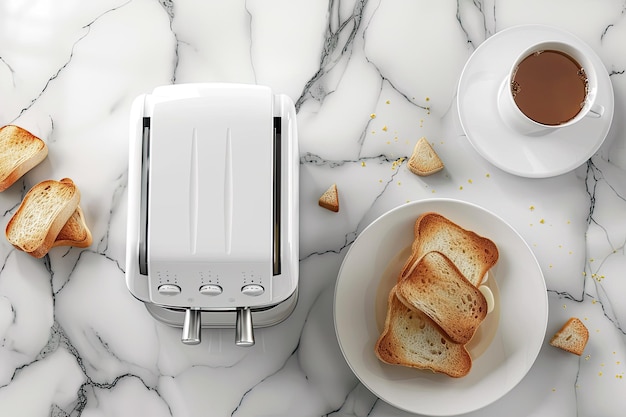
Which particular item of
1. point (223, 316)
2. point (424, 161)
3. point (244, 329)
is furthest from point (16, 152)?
point (424, 161)

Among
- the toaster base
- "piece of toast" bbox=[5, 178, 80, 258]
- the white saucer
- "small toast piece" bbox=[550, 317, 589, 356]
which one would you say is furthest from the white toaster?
"small toast piece" bbox=[550, 317, 589, 356]

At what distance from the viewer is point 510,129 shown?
40.6 inches

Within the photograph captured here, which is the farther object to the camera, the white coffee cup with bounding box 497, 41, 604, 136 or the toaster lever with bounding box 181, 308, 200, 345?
the white coffee cup with bounding box 497, 41, 604, 136

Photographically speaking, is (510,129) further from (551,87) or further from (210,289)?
(210,289)

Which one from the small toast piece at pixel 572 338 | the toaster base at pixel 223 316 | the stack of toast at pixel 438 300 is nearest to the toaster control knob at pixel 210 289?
the toaster base at pixel 223 316

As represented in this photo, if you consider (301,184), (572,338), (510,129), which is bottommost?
(572,338)

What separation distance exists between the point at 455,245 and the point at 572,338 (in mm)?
265

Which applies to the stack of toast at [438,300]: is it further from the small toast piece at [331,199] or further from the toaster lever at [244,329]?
the toaster lever at [244,329]

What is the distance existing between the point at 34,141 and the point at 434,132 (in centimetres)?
68

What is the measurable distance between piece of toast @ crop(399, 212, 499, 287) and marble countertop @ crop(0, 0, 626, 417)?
0.11 metres

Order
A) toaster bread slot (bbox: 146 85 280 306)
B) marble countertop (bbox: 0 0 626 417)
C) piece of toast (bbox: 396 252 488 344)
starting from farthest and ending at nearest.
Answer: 1. marble countertop (bbox: 0 0 626 417)
2. piece of toast (bbox: 396 252 488 344)
3. toaster bread slot (bbox: 146 85 280 306)

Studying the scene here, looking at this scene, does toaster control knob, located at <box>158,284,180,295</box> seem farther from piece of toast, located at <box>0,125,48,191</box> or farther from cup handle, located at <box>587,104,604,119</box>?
cup handle, located at <box>587,104,604,119</box>

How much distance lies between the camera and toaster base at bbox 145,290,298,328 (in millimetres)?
969

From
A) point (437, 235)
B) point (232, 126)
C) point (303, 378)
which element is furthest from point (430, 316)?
point (232, 126)
